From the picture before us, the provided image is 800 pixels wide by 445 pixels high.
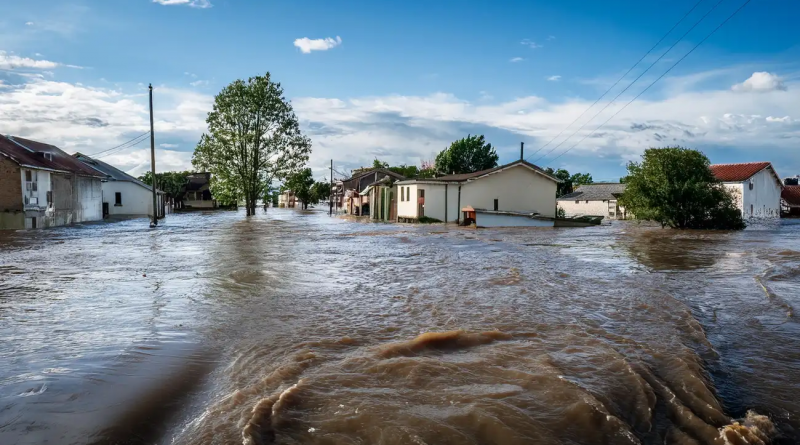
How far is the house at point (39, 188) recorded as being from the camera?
2817 centimetres

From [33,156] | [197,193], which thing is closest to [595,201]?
[33,156]

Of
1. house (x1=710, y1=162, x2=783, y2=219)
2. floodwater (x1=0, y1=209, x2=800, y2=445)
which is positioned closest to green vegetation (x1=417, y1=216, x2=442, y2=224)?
floodwater (x1=0, y1=209, x2=800, y2=445)

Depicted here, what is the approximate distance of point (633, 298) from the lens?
877 centimetres

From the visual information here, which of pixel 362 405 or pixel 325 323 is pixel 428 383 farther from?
pixel 325 323

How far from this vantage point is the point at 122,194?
52.7 m

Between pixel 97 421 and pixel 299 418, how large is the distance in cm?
146

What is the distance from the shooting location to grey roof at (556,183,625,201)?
204 ft

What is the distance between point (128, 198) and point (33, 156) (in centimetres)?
2070

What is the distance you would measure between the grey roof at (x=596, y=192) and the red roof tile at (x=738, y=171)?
492 inches

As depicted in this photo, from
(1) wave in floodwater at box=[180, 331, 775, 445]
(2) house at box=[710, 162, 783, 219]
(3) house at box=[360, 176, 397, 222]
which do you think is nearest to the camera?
(1) wave in floodwater at box=[180, 331, 775, 445]

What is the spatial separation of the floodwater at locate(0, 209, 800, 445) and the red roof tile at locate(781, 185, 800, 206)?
61.6m

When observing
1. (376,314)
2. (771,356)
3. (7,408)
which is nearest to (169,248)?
(376,314)

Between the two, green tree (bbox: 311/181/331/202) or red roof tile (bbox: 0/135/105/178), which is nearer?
red roof tile (bbox: 0/135/105/178)

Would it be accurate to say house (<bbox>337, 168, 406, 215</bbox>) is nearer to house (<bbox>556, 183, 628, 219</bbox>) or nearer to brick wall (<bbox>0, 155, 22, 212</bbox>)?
house (<bbox>556, 183, 628, 219</bbox>)
